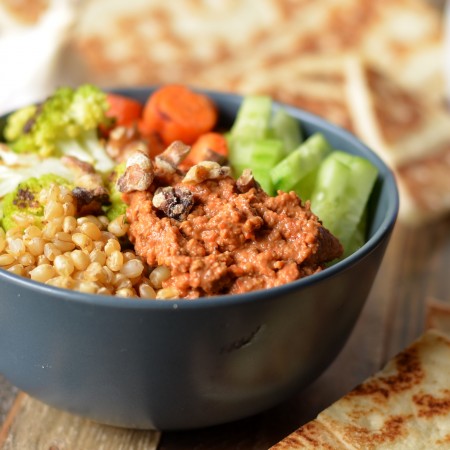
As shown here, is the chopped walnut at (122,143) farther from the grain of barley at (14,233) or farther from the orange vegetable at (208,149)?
the grain of barley at (14,233)

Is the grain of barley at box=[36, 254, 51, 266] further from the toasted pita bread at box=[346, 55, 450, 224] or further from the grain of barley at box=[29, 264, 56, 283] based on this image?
the toasted pita bread at box=[346, 55, 450, 224]

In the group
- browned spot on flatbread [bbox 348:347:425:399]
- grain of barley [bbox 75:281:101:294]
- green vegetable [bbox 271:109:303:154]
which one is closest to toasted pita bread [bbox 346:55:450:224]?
green vegetable [bbox 271:109:303:154]

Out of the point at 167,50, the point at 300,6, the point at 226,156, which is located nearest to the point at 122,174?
the point at 226,156

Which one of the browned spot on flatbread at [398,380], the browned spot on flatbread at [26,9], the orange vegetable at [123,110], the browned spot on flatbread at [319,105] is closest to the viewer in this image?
the browned spot on flatbread at [398,380]

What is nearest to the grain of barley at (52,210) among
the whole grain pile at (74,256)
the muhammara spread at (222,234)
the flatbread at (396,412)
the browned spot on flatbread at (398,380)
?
the whole grain pile at (74,256)

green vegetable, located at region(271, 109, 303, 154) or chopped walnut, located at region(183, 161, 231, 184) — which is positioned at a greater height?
chopped walnut, located at region(183, 161, 231, 184)

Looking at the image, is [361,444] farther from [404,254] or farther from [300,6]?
[300,6]
